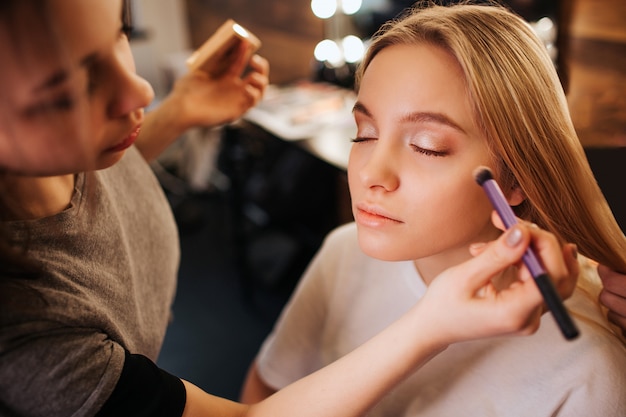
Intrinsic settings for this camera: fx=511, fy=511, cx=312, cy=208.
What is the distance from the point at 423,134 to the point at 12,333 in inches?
21.9

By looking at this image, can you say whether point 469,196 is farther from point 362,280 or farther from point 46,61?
point 46,61

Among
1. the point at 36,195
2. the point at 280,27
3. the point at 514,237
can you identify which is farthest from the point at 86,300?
the point at 280,27

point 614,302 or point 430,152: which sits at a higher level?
point 430,152

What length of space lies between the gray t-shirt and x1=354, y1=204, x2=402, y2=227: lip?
365mm

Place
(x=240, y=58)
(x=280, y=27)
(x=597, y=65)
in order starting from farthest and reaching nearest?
(x=280, y=27) < (x=597, y=65) < (x=240, y=58)

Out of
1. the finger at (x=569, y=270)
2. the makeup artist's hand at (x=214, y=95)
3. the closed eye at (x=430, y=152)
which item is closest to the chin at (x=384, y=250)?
the closed eye at (x=430, y=152)

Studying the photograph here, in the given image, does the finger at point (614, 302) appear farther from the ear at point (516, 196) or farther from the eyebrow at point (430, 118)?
the eyebrow at point (430, 118)

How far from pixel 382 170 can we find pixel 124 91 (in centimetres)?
35

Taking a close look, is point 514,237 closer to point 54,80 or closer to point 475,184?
point 475,184

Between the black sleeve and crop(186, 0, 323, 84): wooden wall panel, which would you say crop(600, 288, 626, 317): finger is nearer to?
the black sleeve

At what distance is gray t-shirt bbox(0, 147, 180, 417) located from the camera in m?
0.54

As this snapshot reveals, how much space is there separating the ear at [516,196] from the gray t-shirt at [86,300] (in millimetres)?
584

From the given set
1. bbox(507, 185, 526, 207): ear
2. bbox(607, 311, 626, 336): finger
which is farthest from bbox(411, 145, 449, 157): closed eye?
bbox(607, 311, 626, 336): finger

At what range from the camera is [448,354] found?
2.77 ft
